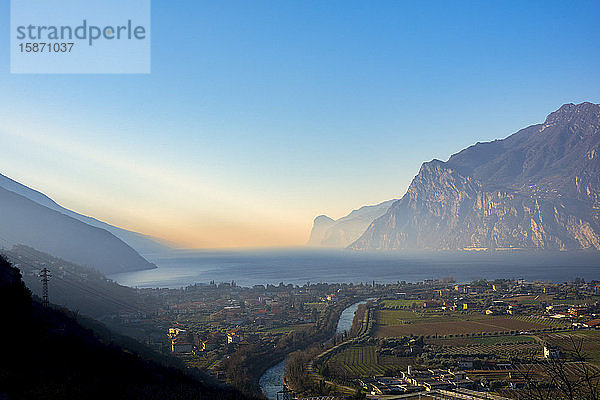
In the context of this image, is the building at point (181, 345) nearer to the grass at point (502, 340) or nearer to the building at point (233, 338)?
the building at point (233, 338)

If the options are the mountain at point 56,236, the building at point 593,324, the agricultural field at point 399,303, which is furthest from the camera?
the mountain at point 56,236

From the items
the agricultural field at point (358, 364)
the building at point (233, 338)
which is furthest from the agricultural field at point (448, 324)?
the building at point (233, 338)

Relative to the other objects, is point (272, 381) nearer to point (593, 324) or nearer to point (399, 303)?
point (593, 324)

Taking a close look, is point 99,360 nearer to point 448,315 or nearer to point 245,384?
point 245,384

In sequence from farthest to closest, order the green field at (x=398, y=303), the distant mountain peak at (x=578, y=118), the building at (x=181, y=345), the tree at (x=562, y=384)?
the distant mountain peak at (x=578, y=118), the green field at (x=398, y=303), the building at (x=181, y=345), the tree at (x=562, y=384)

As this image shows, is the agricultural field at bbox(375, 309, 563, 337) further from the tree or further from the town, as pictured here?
the tree

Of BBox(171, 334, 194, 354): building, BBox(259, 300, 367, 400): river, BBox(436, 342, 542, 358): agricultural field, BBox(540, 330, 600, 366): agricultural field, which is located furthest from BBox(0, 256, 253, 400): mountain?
BBox(540, 330, 600, 366): agricultural field
